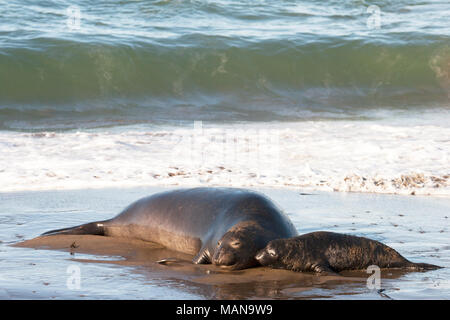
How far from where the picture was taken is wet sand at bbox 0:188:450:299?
13.3ft

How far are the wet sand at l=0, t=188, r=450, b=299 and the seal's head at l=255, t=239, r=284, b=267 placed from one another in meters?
0.06

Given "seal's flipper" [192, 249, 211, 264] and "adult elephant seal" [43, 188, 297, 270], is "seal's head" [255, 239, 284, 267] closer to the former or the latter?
"adult elephant seal" [43, 188, 297, 270]

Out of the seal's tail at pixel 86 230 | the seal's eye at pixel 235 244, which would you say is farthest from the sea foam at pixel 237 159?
the seal's eye at pixel 235 244

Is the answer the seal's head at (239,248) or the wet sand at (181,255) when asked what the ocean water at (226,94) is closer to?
the wet sand at (181,255)

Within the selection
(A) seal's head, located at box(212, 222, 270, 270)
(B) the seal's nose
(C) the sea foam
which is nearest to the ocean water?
(C) the sea foam

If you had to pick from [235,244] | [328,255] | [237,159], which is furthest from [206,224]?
[237,159]

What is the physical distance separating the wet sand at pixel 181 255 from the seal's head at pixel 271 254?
0.06 meters

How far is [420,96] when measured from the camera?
60.8 ft

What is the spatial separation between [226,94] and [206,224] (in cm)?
1255

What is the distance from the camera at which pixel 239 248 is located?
4656 mm

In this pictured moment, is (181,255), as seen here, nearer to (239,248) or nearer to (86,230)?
(239,248)

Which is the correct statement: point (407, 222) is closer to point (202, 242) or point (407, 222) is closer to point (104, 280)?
point (202, 242)
